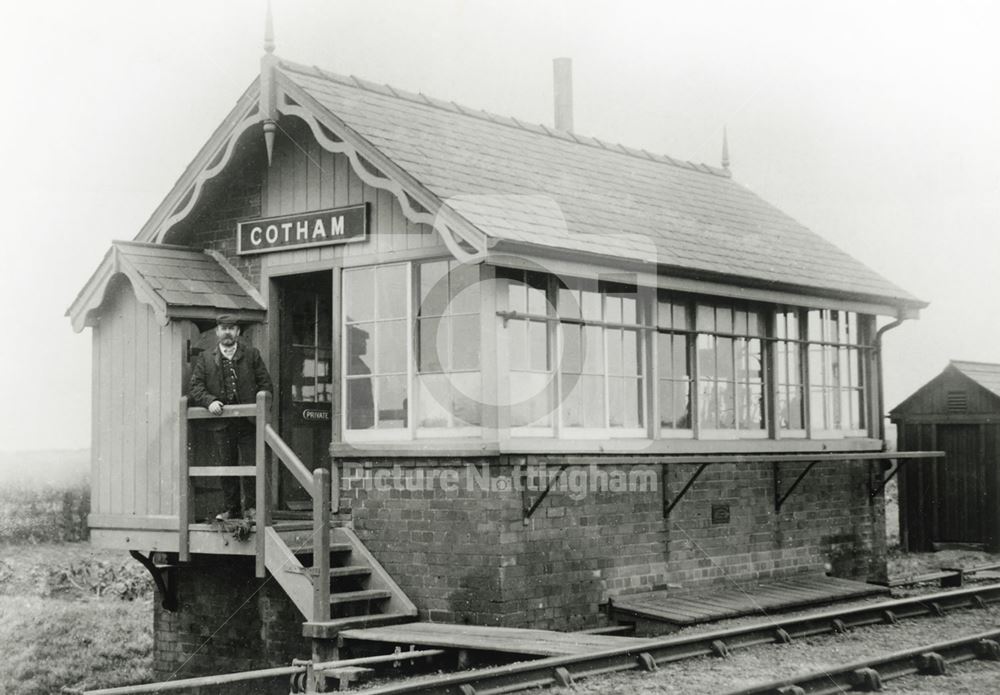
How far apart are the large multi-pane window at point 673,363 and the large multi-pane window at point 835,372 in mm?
2290

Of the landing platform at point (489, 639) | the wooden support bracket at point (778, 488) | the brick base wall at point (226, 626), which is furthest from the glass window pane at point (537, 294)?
the wooden support bracket at point (778, 488)

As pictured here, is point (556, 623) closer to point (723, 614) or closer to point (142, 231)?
point (723, 614)

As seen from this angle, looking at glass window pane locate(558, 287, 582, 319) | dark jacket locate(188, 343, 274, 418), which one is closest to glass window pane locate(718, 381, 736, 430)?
glass window pane locate(558, 287, 582, 319)

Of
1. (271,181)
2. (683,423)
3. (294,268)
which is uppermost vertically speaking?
(271,181)

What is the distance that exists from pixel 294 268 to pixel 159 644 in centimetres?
441

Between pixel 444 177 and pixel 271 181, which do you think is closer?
pixel 444 177

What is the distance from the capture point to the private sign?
11453mm

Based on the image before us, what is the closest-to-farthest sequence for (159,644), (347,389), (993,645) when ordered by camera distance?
(993,645), (347,389), (159,644)

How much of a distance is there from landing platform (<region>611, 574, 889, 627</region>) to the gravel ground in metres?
1.14

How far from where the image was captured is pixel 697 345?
1295 centimetres

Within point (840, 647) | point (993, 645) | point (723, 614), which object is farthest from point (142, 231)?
point (993, 645)

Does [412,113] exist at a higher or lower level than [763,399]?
higher

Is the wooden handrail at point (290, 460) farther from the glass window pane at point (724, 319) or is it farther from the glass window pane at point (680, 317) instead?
the glass window pane at point (724, 319)

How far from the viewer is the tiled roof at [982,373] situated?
1902 cm
